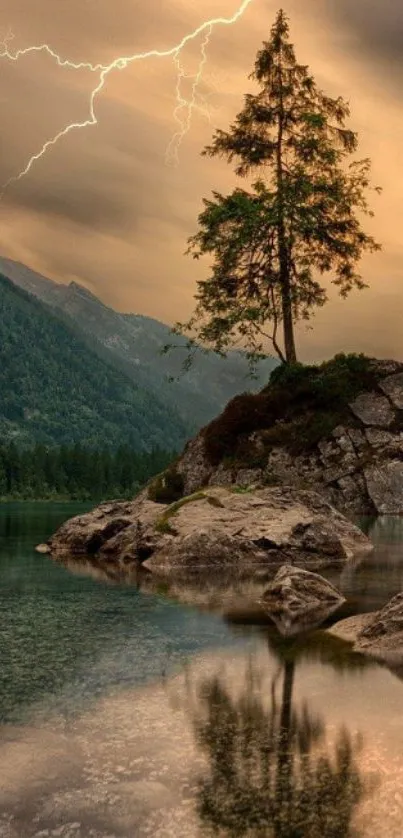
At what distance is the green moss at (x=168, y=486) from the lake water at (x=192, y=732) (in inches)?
1145

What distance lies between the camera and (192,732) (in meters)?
7.38

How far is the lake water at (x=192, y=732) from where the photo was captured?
5.54 m

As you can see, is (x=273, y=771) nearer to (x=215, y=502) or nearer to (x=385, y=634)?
(x=385, y=634)

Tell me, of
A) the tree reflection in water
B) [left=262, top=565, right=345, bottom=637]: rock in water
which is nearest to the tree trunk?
[left=262, top=565, right=345, bottom=637]: rock in water

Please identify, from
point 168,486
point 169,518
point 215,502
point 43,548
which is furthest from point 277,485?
point 169,518

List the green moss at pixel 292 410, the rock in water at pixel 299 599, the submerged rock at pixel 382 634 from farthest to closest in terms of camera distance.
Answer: the green moss at pixel 292 410 < the rock in water at pixel 299 599 < the submerged rock at pixel 382 634

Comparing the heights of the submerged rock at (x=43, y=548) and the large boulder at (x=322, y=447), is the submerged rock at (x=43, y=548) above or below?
below

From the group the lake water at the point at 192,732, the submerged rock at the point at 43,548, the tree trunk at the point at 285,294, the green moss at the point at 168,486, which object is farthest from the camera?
the tree trunk at the point at 285,294

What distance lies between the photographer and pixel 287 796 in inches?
231

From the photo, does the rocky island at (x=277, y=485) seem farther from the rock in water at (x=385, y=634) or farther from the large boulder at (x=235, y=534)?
the rock in water at (x=385, y=634)

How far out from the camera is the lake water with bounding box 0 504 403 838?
5.54 m

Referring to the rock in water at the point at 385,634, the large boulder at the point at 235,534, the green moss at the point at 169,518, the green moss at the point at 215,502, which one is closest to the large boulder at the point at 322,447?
the large boulder at the point at 235,534

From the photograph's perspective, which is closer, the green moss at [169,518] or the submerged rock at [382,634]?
the submerged rock at [382,634]

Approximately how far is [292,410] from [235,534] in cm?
2270
